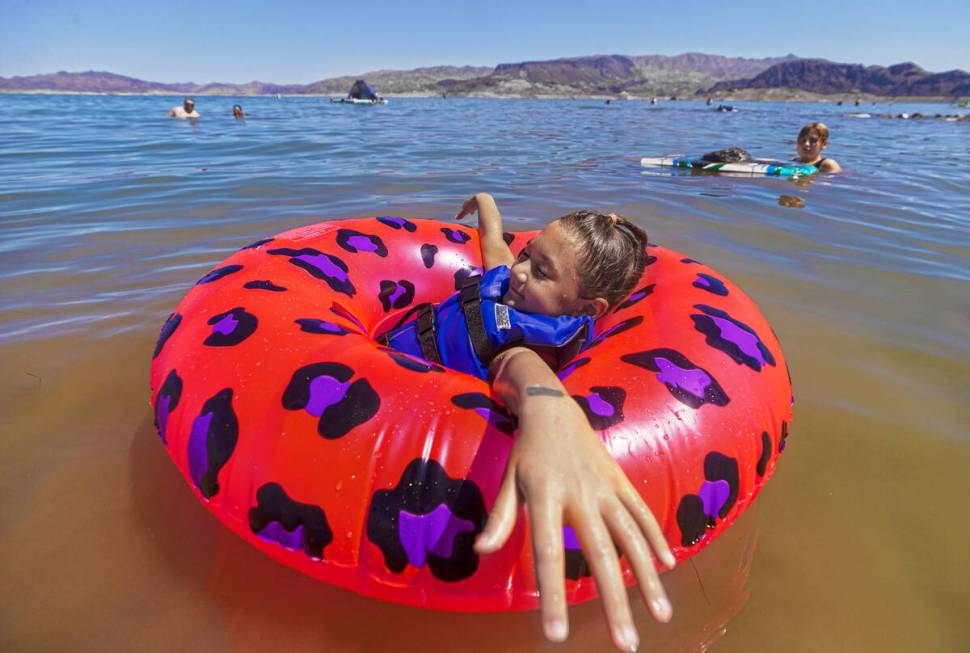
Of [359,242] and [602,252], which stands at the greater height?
[602,252]

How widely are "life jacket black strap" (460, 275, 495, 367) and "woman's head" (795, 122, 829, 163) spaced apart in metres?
9.53

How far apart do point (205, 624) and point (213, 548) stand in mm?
279

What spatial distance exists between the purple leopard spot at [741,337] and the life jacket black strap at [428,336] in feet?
3.76

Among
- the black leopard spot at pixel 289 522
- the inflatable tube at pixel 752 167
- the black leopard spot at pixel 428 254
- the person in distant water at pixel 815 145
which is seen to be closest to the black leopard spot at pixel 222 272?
the black leopard spot at pixel 428 254

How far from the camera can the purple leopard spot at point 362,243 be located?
271cm

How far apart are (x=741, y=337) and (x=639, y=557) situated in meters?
1.19

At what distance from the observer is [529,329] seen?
196 cm

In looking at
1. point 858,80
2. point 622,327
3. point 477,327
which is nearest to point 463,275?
point 477,327

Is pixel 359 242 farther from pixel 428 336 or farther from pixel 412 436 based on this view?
pixel 412 436

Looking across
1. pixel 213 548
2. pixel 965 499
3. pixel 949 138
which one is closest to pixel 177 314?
pixel 213 548

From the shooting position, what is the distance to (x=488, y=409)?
1.44 meters

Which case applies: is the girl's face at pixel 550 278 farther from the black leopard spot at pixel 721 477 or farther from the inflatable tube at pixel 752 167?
the inflatable tube at pixel 752 167

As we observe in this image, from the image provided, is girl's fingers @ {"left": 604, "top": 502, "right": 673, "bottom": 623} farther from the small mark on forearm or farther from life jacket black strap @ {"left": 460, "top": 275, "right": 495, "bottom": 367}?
life jacket black strap @ {"left": 460, "top": 275, "right": 495, "bottom": 367}

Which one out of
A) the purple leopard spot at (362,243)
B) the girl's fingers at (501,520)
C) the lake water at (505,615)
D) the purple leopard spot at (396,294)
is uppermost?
the purple leopard spot at (362,243)
